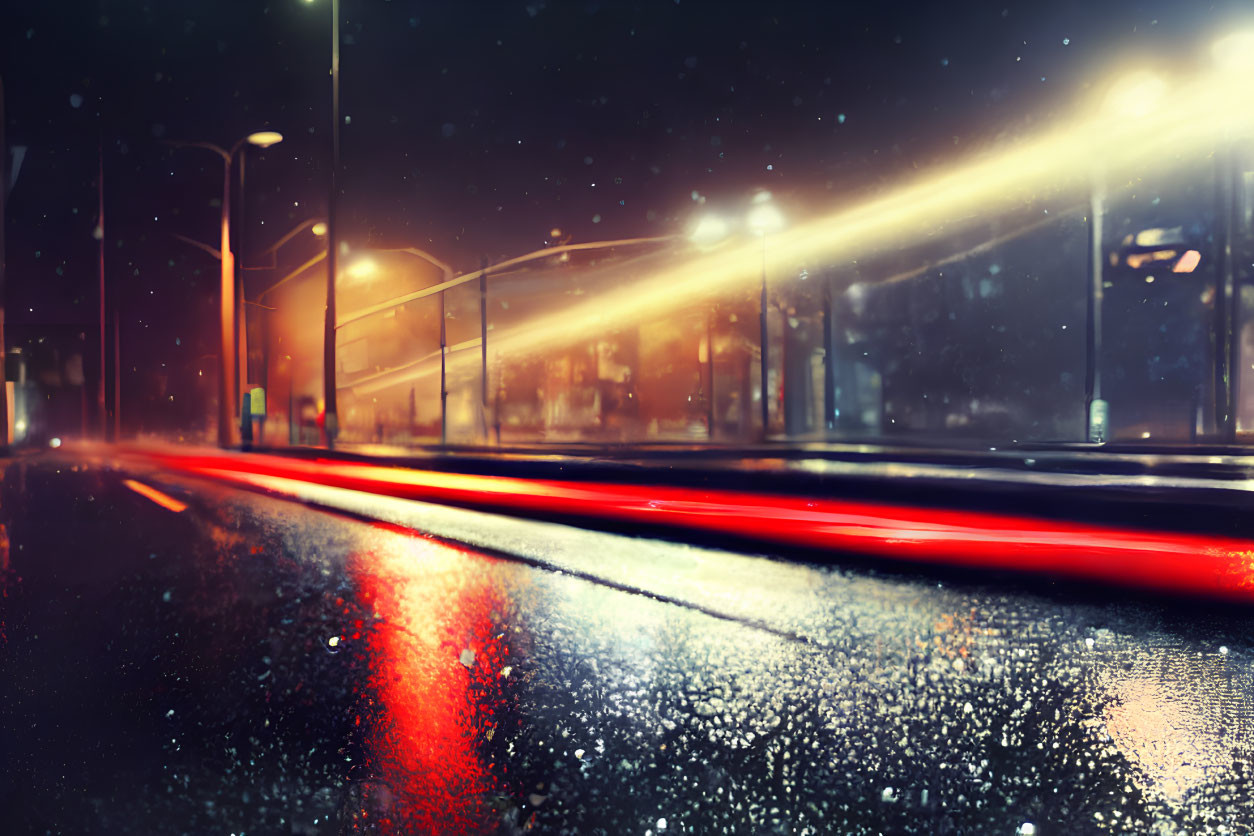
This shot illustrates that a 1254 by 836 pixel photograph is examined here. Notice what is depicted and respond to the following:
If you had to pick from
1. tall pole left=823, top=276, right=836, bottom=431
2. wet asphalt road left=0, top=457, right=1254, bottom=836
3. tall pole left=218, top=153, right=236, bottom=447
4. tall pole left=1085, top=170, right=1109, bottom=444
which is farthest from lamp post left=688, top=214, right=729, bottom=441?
wet asphalt road left=0, top=457, right=1254, bottom=836

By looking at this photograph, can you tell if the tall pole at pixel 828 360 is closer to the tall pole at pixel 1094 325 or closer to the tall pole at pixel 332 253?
the tall pole at pixel 1094 325

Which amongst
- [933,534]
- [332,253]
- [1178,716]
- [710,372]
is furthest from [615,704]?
[710,372]

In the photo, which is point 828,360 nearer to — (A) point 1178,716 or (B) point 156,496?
(B) point 156,496

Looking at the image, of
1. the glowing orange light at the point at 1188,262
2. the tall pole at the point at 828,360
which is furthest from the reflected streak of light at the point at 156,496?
the glowing orange light at the point at 1188,262

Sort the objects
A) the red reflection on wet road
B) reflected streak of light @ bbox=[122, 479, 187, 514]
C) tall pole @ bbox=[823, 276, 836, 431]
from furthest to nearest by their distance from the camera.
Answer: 1. tall pole @ bbox=[823, 276, 836, 431]
2. reflected streak of light @ bbox=[122, 479, 187, 514]
3. the red reflection on wet road

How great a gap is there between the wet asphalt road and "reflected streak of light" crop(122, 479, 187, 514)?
5.45 m

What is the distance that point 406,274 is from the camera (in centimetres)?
5050

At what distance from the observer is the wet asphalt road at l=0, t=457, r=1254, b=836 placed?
2.60 meters

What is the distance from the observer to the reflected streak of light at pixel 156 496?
1166cm

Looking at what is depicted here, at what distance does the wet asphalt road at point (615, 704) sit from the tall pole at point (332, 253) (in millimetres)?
15996

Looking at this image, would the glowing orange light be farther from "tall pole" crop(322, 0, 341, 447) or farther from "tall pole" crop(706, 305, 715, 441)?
"tall pole" crop(322, 0, 341, 447)

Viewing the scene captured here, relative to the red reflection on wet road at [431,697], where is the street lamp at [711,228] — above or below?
above

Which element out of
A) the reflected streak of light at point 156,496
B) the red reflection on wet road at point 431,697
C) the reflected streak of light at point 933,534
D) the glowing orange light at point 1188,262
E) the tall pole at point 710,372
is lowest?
the reflected streak of light at point 156,496

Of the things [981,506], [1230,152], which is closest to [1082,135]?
[1230,152]
